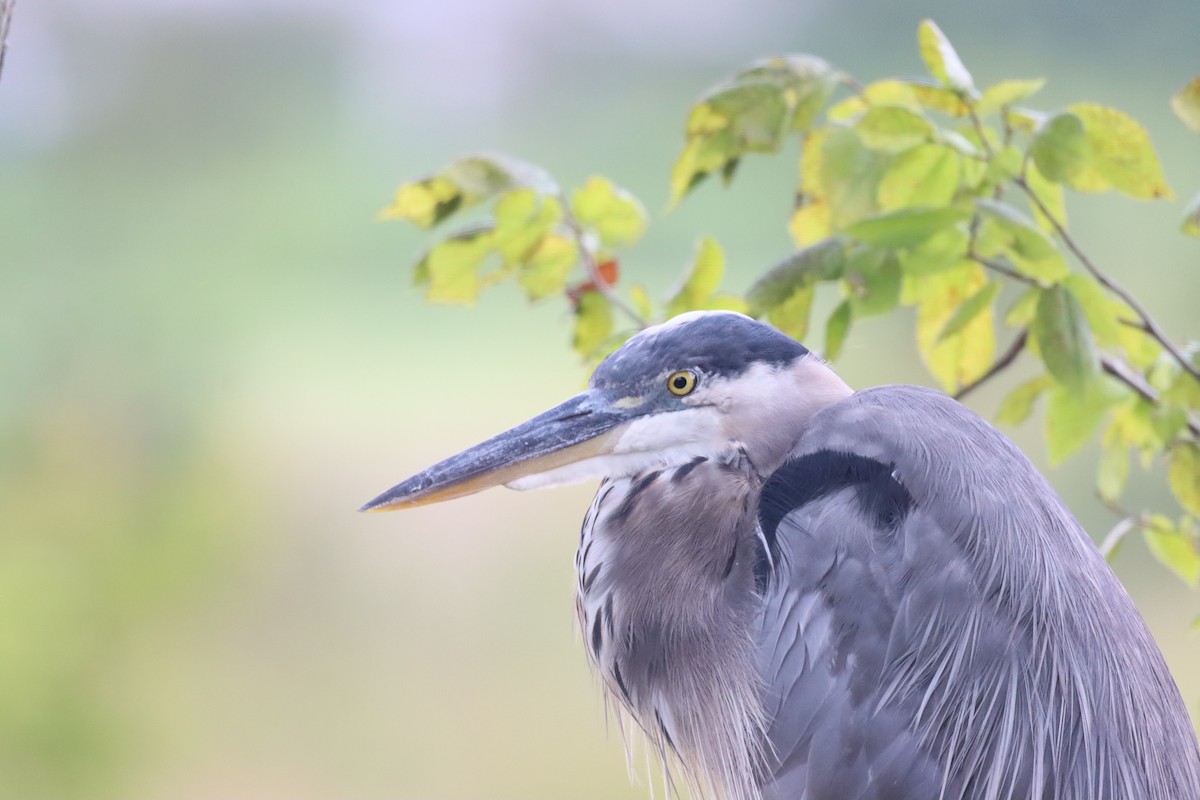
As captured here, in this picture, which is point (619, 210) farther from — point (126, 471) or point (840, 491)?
point (126, 471)

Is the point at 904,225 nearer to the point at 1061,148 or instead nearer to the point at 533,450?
the point at 1061,148

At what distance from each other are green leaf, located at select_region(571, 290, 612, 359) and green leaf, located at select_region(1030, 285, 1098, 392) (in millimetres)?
347

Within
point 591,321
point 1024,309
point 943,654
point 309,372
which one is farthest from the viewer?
point 309,372

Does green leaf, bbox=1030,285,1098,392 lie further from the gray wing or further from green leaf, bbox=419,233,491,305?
green leaf, bbox=419,233,491,305

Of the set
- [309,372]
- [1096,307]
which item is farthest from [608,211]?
[309,372]

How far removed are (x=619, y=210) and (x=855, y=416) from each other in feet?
Result: 0.91

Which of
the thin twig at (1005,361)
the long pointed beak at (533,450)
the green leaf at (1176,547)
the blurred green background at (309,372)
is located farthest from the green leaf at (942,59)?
the blurred green background at (309,372)

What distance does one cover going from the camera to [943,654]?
2.38ft

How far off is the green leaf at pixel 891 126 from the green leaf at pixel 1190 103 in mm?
186

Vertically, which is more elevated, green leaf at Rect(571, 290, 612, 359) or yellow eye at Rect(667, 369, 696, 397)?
green leaf at Rect(571, 290, 612, 359)

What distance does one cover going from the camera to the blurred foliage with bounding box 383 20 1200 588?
747mm

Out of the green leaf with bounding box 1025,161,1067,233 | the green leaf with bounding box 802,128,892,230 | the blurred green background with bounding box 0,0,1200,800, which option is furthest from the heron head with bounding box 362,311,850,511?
the blurred green background with bounding box 0,0,1200,800

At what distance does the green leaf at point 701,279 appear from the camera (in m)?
0.87

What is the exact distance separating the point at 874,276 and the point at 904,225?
0.21 ft
